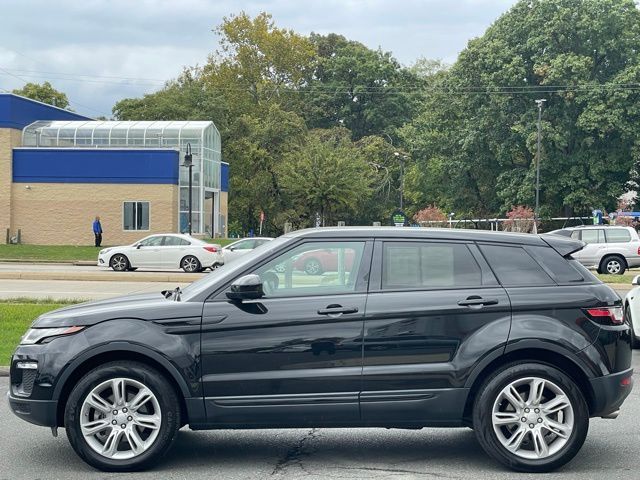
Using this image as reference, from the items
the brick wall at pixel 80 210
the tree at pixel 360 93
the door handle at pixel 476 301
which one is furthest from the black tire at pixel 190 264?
the tree at pixel 360 93

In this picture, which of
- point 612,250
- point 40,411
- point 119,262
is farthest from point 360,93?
point 40,411

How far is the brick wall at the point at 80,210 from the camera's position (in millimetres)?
49906

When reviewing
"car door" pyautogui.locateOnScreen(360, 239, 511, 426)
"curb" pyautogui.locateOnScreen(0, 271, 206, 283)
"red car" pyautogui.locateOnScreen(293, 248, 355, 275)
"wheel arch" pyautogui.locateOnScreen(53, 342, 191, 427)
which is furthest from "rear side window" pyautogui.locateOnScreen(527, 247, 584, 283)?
"curb" pyautogui.locateOnScreen(0, 271, 206, 283)

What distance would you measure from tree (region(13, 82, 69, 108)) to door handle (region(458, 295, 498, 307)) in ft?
273

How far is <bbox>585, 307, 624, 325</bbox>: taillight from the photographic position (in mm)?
6242

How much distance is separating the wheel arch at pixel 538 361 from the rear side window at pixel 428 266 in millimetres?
556

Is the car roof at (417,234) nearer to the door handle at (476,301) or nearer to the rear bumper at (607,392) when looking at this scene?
the door handle at (476,301)

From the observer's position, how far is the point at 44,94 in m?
85.2

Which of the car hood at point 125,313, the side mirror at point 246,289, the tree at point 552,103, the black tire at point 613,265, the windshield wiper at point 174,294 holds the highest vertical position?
the tree at point 552,103

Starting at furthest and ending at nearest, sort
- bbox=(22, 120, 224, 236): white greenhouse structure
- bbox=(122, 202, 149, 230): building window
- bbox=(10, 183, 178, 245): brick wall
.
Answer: bbox=(22, 120, 224, 236): white greenhouse structure
bbox=(122, 202, 149, 230): building window
bbox=(10, 183, 178, 245): brick wall

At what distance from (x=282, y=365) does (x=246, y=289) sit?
0.57 meters

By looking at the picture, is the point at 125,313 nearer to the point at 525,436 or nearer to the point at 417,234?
the point at 417,234

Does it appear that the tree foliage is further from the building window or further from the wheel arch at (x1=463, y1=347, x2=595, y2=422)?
the wheel arch at (x1=463, y1=347, x2=595, y2=422)

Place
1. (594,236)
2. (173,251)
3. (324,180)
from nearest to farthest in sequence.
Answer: (594,236) < (173,251) < (324,180)
